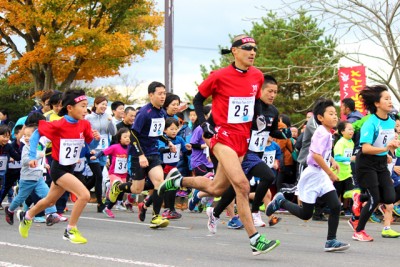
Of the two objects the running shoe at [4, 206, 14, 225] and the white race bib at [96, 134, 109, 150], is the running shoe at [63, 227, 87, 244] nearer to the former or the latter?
the running shoe at [4, 206, 14, 225]

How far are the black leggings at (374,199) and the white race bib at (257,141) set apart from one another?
1.58 meters

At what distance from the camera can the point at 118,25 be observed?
119 feet

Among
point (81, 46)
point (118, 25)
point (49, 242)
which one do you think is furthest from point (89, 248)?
point (118, 25)

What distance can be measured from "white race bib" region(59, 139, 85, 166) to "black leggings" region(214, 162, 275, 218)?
5.98ft

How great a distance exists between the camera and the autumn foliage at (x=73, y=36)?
33.4m

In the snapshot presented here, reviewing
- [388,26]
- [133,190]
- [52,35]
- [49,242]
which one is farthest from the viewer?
[52,35]

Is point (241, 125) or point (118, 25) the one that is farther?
point (118, 25)

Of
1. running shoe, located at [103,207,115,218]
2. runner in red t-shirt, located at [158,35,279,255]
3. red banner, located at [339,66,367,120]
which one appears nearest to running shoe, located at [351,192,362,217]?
runner in red t-shirt, located at [158,35,279,255]

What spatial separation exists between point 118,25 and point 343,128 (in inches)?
922

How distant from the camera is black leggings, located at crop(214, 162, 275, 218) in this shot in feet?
33.6

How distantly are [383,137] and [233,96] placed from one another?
2.36m

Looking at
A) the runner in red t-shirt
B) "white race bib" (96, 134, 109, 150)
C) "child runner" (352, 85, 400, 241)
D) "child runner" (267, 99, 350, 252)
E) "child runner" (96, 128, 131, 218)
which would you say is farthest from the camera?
"white race bib" (96, 134, 109, 150)

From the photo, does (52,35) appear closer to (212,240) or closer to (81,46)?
(81,46)

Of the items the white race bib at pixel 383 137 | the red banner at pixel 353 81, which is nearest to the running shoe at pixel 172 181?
the white race bib at pixel 383 137
